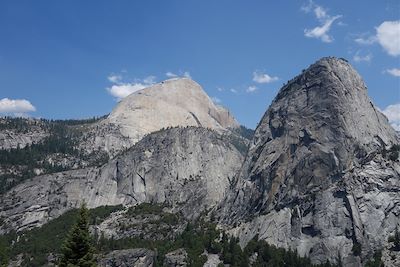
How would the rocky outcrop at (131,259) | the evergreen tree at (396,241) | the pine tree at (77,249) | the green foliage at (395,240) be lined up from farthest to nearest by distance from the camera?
the rocky outcrop at (131,259) → the green foliage at (395,240) → the evergreen tree at (396,241) → the pine tree at (77,249)

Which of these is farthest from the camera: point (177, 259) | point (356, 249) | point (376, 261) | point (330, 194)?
point (330, 194)

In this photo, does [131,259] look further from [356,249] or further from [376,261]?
[376,261]

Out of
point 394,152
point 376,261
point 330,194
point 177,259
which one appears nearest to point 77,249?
point 376,261

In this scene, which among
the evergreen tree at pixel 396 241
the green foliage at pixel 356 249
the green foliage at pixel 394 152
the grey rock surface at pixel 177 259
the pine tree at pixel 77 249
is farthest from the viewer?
the green foliage at pixel 394 152

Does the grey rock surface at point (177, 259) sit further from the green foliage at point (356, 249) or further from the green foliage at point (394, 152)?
the green foliage at point (394, 152)

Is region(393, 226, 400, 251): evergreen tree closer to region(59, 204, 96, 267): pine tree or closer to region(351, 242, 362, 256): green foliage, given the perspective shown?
region(351, 242, 362, 256): green foliage

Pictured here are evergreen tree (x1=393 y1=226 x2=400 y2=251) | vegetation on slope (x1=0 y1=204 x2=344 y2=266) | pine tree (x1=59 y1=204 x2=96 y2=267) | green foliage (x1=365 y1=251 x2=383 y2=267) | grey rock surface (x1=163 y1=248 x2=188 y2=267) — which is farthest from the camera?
grey rock surface (x1=163 y1=248 x2=188 y2=267)

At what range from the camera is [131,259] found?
578 ft

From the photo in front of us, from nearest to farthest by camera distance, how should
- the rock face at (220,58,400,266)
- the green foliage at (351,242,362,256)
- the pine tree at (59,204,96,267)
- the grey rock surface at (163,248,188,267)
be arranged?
the pine tree at (59,204,96,267)
the green foliage at (351,242,362,256)
the rock face at (220,58,400,266)
the grey rock surface at (163,248,188,267)

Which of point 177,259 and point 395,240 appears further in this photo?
point 177,259

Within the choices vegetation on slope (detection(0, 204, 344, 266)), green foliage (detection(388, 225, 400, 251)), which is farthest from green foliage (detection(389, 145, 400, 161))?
vegetation on slope (detection(0, 204, 344, 266))

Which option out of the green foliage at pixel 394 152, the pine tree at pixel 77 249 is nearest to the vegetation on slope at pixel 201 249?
the green foliage at pixel 394 152

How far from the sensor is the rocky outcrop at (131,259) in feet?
575

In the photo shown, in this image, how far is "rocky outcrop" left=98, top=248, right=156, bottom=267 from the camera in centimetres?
17512
